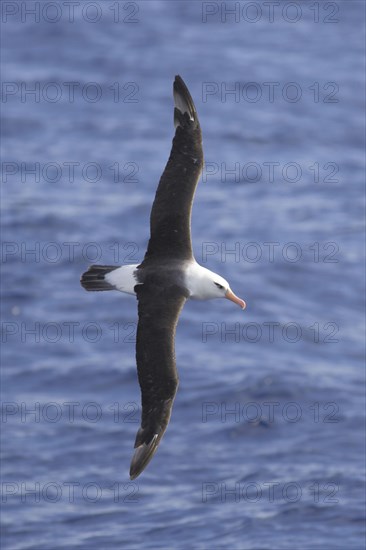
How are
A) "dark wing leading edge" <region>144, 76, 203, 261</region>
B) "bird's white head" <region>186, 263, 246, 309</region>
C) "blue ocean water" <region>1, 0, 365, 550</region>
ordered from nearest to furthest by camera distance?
"bird's white head" <region>186, 263, 246, 309</region>
"dark wing leading edge" <region>144, 76, 203, 261</region>
"blue ocean water" <region>1, 0, 365, 550</region>

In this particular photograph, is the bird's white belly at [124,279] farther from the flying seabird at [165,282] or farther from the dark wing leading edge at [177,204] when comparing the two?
the dark wing leading edge at [177,204]

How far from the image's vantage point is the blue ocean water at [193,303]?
2912 cm

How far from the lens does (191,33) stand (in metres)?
50.0

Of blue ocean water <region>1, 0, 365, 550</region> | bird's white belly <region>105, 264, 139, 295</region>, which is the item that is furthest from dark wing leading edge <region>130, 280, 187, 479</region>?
blue ocean water <region>1, 0, 365, 550</region>

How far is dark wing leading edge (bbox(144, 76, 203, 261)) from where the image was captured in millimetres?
18141

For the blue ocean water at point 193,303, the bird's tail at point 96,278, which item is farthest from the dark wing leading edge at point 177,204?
the blue ocean water at point 193,303

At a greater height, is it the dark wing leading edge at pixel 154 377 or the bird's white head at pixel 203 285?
the bird's white head at pixel 203 285

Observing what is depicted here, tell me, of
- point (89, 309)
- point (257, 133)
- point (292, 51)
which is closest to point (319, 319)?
point (89, 309)

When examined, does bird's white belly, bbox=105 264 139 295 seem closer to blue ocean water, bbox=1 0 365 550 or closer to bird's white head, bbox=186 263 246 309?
bird's white head, bbox=186 263 246 309

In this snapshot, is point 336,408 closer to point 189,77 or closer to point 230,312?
point 230,312

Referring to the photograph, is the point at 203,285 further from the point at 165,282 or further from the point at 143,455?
the point at 143,455

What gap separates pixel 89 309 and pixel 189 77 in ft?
45.1

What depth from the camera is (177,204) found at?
18.2m

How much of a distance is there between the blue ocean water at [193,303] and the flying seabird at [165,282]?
34.2 ft
